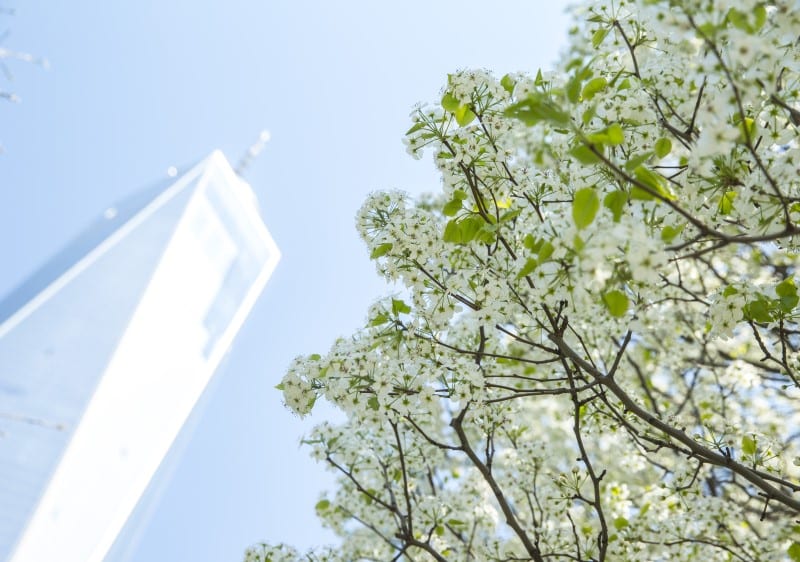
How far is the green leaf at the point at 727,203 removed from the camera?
2.11m

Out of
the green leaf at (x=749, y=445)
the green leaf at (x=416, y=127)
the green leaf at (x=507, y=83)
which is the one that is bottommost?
the green leaf at (x=749, y=445)

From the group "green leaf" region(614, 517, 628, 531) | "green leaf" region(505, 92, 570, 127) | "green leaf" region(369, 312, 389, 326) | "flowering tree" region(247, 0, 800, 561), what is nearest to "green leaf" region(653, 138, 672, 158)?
"flowering tree" region(247, 0, 800, 561)

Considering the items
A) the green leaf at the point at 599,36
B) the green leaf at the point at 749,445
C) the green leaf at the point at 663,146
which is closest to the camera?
the green leaf at the point at 663,146

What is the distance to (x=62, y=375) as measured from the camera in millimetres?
10555

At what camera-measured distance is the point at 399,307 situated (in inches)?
88.1

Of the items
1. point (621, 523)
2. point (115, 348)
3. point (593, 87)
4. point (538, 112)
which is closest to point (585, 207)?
point (538, 112)

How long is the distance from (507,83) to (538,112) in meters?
0.93

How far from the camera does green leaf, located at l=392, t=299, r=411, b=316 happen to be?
7.32 feet

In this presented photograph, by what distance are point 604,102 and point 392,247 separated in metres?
0.89

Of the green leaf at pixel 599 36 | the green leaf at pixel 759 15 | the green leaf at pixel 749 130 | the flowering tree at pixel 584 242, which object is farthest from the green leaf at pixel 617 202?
the green leaf at pixel 599 36

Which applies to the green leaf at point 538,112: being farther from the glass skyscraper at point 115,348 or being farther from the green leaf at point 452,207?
the glass skyscraper at point 115,348

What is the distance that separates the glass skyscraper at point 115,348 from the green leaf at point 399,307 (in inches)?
348

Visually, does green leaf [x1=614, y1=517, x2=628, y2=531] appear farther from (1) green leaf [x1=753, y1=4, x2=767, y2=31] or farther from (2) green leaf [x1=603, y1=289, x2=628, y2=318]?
(1) green leaf [x1=753, y1=4, x2=767, y2=31]

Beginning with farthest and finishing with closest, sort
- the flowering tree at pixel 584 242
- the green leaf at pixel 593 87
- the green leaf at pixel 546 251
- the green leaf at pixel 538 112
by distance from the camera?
the green leaf at pixel 593 87
the green leaf at pixel 546 251
the flowering tree at pixel 584 242
the green leaf at pixel 538 112
